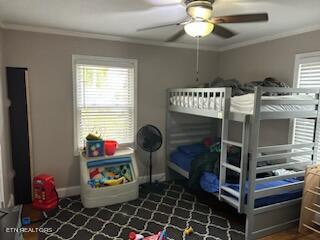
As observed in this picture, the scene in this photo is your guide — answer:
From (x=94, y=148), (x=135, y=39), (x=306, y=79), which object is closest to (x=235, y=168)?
(x=306, y=79)

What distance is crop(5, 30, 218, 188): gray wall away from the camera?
3.04 m

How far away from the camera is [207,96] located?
2850mm

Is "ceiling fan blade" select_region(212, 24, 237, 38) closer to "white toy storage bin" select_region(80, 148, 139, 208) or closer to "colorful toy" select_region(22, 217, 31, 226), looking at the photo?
"white toy storage bin" select_region(80, 148, 139, 208)

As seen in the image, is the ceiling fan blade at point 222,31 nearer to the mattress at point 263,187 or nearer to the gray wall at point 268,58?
the gray wall at point 268,58

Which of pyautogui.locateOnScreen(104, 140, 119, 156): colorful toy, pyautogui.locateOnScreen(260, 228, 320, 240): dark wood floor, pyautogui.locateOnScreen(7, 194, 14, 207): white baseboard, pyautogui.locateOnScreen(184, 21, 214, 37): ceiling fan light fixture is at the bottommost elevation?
pyautogui.locateOnScreen(260, 228, 320, 240): dark wood floor

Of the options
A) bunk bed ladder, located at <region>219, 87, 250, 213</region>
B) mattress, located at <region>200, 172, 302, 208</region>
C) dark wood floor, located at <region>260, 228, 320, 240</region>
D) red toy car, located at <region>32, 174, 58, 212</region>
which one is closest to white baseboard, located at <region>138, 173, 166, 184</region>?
mattress, located at <region>200, 172, 302, 208</region>

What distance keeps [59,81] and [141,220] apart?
84.8 inches

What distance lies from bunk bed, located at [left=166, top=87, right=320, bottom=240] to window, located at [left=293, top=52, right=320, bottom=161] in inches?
4.6

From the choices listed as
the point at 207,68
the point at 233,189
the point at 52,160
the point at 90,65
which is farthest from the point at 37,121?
the point at 207,68

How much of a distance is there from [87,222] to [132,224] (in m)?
0.54

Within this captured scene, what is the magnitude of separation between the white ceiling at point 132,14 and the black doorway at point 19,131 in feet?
2.26

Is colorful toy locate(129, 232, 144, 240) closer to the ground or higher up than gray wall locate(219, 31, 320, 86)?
closer to the ground

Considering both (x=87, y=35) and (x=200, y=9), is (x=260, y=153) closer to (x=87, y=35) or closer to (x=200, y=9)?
(x=200, y=9)

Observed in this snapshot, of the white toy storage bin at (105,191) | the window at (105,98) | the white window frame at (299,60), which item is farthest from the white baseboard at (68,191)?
the white window frame at (299,60)
